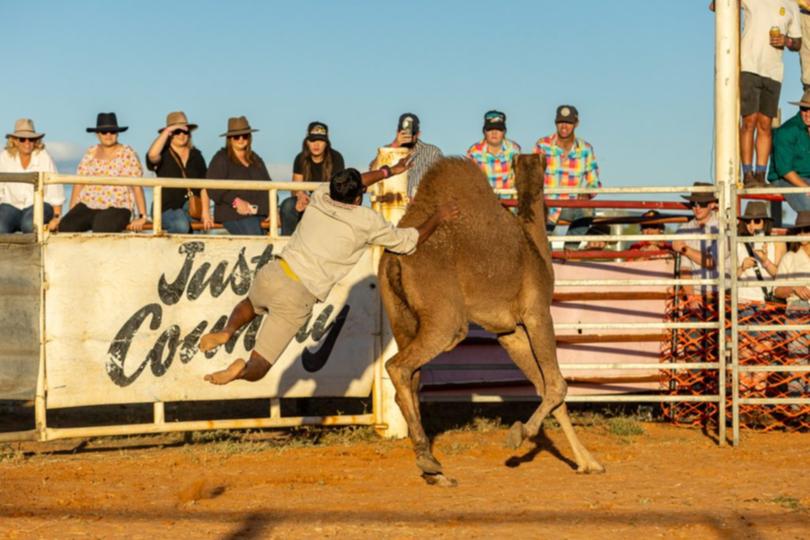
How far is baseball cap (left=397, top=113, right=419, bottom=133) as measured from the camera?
40.9 feet

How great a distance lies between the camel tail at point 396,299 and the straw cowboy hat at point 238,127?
11.8 feet

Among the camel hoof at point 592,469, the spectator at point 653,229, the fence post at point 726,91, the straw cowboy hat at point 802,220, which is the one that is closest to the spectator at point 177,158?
the spectator at point 653,229

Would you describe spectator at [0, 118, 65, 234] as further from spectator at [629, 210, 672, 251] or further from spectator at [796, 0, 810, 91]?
spectator at [796, 0, 810, 91]

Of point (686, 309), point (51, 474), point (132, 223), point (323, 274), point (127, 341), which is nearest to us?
point (323, 274)

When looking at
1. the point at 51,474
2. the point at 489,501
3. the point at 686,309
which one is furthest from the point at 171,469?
the point at 686,309

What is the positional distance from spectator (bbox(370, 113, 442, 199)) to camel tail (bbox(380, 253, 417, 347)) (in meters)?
2.35

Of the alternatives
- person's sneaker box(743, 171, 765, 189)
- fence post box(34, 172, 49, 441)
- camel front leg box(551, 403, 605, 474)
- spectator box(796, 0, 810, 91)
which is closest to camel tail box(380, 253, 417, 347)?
camel front leg box(551, 403, 605, 474)

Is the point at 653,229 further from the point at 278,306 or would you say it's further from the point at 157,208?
the point at 278,306

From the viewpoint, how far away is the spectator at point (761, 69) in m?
13.9

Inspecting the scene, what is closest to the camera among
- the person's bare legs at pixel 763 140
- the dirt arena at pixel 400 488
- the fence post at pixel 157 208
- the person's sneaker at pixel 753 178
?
the dirt arena at pixel 400 488

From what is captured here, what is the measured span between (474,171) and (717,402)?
3.85m

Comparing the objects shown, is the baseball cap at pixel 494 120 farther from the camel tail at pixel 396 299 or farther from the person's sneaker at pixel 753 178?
the camel tail at pixel 396 299

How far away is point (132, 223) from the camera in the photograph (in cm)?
1186

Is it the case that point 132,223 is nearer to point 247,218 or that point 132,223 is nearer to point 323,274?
point 247,218
